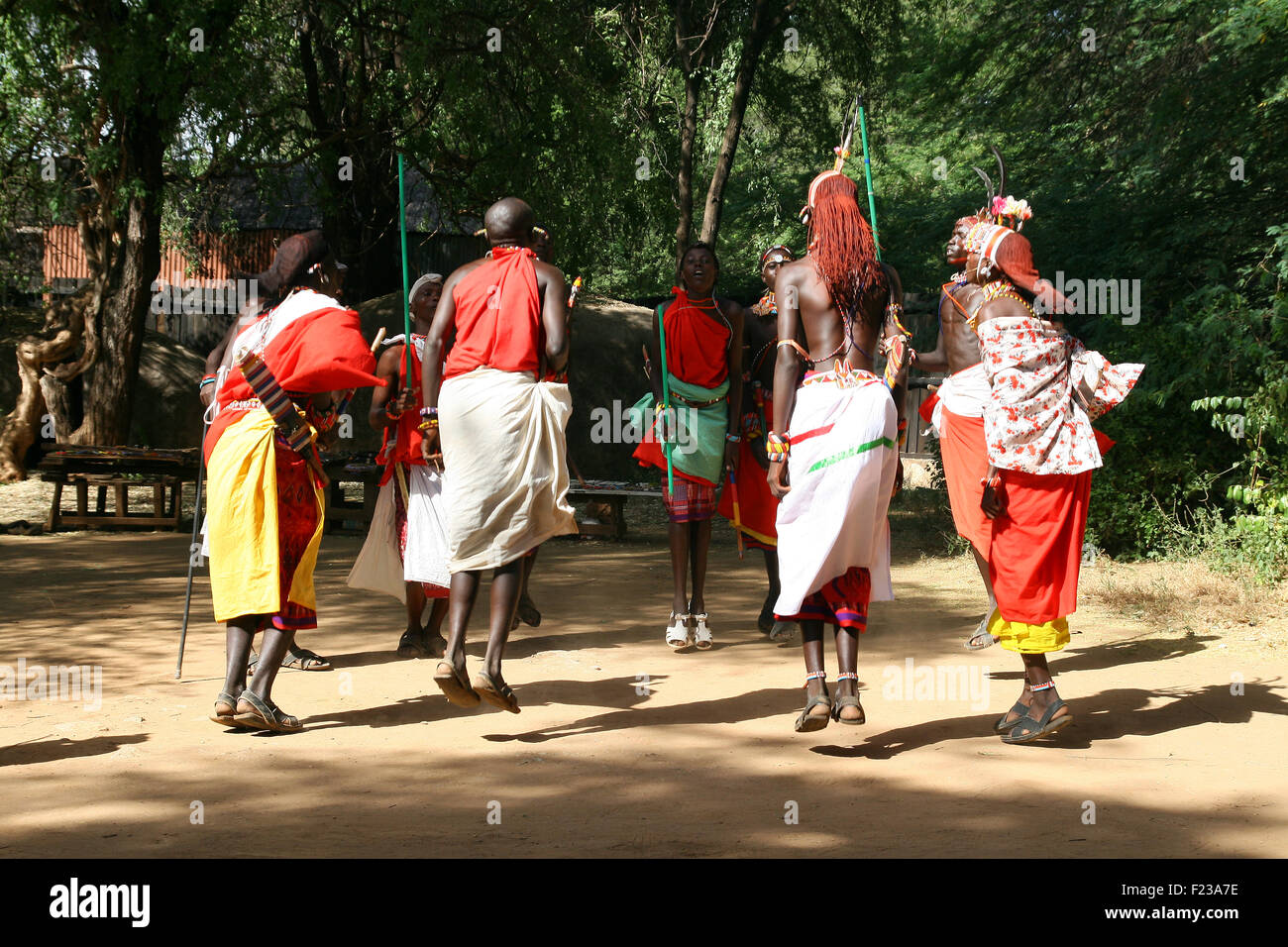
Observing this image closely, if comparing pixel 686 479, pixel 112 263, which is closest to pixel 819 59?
pixel 112 263

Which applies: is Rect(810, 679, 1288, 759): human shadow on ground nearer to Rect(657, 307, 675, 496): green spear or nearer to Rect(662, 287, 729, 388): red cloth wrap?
Rect(657, 307, 675, 496): green spear

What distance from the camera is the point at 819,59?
1852 cm

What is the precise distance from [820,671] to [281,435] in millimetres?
2337

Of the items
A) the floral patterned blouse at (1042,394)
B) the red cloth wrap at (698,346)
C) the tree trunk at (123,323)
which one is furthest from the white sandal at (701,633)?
the tree trunk at (123,323)

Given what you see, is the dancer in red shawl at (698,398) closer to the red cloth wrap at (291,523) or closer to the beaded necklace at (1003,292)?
the beaded necklace at (1003,292)

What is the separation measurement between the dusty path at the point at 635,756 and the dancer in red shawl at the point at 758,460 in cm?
38

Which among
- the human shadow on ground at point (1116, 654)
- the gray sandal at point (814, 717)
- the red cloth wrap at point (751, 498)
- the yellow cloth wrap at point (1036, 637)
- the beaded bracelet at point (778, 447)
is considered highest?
the beaded bracelet at point (778, 447)

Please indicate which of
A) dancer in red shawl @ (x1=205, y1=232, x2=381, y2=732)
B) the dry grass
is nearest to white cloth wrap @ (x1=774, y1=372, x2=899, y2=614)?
dancer in red shawl @ (x1=205, y1=232, x2=381, y2=732)

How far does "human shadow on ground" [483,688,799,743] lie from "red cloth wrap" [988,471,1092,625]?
1.19 m

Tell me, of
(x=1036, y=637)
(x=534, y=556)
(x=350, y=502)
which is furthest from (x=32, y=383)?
(x=1036, y=637)

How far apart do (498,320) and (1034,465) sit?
88.0 inches

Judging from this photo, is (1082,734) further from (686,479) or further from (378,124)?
(378,124)

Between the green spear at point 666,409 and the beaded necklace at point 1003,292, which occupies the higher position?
the beaded necklace at point 1003,292

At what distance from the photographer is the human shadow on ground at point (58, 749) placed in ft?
15.4
